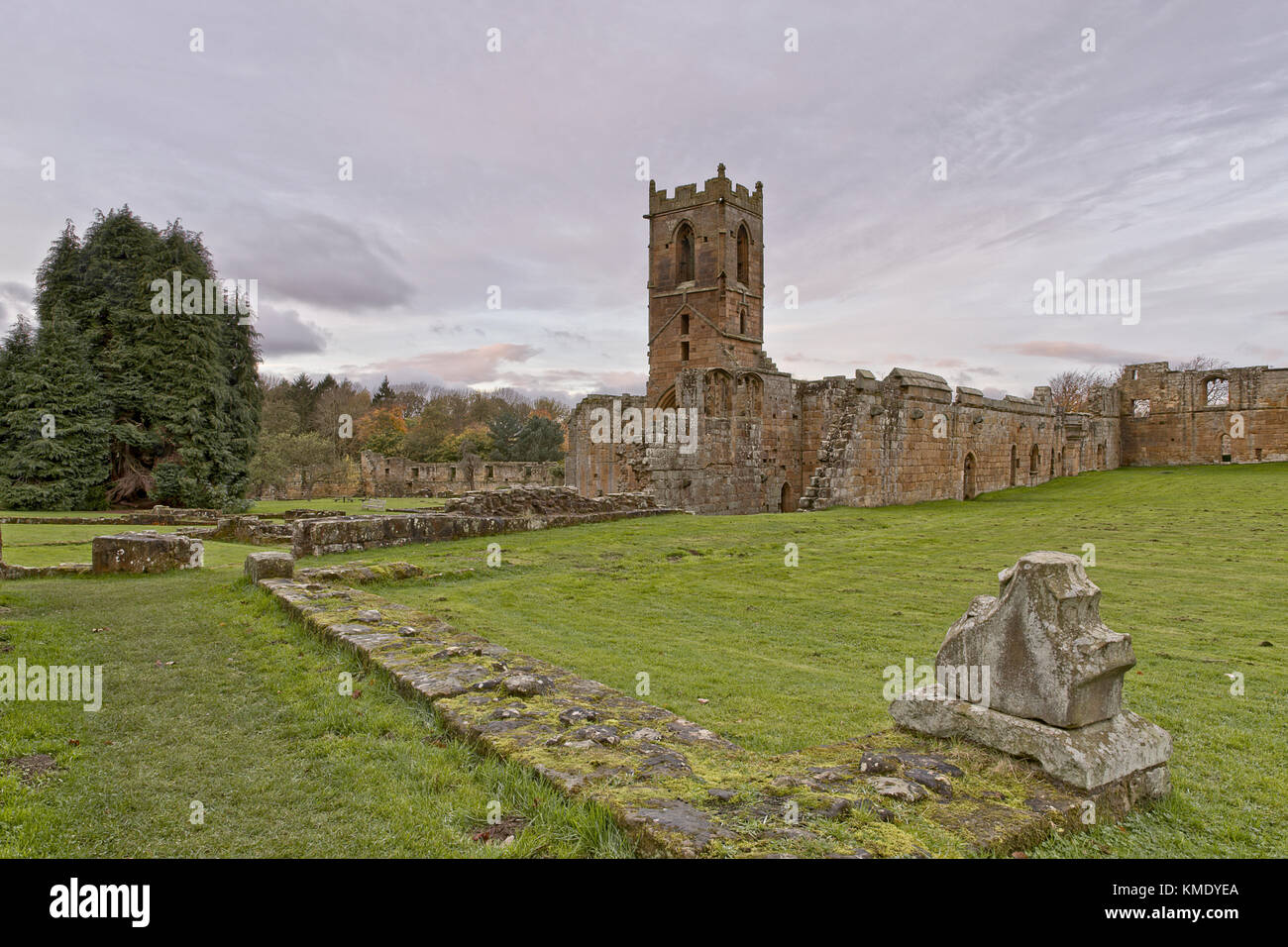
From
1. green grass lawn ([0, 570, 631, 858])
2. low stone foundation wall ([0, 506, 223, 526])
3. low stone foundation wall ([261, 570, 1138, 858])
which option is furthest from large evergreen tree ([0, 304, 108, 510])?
low stone foundation wall ([261, 570, 1138, 858])

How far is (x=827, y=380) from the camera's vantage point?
26.1 m

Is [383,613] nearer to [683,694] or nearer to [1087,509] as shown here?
[683,694]

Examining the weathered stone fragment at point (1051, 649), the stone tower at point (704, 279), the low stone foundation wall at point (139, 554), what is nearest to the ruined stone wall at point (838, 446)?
the low stone foundation wall at point (139, 554)

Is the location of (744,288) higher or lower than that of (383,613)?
higher

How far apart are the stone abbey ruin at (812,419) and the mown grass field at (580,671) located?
7381 millimetres

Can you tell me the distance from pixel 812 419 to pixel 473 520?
15313 millimetres

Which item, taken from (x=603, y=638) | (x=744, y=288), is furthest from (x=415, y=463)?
(x=603, y=638)

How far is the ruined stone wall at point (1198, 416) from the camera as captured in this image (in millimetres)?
31719

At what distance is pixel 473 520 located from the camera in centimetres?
1520

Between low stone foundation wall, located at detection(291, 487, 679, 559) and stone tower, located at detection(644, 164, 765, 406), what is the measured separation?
2290 centimetres

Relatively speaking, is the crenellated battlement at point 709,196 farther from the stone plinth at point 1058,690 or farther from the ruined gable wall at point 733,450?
the stone plinth at point 1058,690

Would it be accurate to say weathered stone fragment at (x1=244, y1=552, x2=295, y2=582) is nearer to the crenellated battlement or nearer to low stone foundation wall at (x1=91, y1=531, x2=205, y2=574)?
low stone foundation wall at (x1=91, y1=531, x2=205, y2=574)

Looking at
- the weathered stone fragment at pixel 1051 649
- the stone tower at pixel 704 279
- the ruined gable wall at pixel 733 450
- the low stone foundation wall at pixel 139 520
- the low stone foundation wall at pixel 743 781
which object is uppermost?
the stone tower at pixel 704 279
